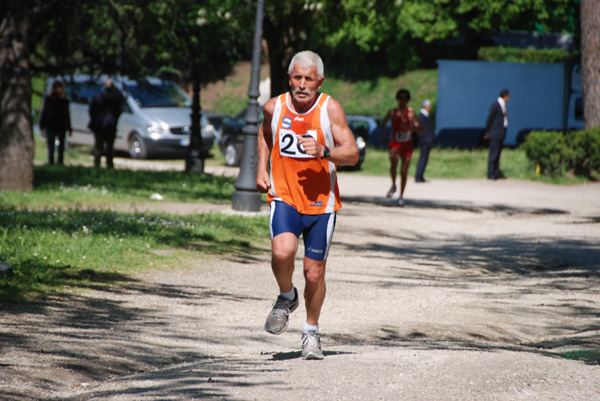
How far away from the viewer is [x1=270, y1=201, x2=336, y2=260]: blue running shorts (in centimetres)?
580

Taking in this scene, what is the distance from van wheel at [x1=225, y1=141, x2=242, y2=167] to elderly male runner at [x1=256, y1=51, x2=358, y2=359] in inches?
836

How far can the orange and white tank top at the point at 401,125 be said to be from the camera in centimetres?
1622

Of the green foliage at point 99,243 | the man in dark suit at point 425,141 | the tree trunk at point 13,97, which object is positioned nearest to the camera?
the green foliage at point 99,243

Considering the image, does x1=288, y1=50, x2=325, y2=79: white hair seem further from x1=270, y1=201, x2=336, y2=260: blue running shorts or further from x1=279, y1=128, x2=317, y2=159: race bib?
x1=270, y1=201, x2=336, y2=260: blue running shorts

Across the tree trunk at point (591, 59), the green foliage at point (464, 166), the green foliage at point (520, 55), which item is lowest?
the green foliage at point (464, 166)

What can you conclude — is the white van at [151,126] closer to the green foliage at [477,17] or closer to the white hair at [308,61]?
the green foliage at [477,17]

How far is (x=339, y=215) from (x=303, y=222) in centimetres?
908

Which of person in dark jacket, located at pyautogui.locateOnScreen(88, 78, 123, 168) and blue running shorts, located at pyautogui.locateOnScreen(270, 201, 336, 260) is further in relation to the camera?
person in dark jacket, located at pyautogui.locateOnScreen(88, 78, 123, 168)

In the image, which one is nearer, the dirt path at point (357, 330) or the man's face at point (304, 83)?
the dirt path at point (357, 330)

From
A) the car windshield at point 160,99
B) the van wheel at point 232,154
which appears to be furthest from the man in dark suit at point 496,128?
the car windshield at point 160,99

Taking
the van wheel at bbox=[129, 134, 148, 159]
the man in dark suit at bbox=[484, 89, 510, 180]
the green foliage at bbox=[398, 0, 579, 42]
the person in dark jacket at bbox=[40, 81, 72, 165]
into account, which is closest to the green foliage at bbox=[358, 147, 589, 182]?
the man in dark suit at bbox=[484, 89, 510, 180]

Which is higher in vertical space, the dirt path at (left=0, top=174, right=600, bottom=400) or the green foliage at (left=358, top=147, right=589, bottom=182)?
the green foliage at (left=358, top=147, right=589, bottom=182)

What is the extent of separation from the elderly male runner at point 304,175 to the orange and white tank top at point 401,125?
10506 mm

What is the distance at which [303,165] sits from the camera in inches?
227
